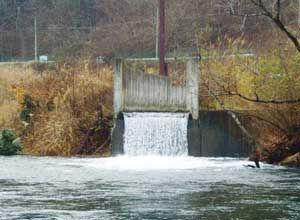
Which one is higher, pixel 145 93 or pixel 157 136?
pixel 145 93

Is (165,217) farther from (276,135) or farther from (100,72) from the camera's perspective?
(100,72)

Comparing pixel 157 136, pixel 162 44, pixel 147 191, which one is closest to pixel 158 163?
pixel 157 136

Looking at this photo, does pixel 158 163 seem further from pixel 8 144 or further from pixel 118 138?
pixel 8 144

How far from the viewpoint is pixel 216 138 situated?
87.0 ft

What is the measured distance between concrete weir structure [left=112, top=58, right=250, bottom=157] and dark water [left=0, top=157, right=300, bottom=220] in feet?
8.25

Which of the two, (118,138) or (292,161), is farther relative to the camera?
(118,138)

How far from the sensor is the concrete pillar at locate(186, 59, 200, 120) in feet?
89.6

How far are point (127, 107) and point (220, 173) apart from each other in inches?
345

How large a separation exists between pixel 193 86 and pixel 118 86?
2697 mm

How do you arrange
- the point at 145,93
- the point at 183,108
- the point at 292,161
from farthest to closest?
the point at 145,93 → the point at 183,108 → the point at 292,161

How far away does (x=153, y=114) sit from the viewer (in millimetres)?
27297

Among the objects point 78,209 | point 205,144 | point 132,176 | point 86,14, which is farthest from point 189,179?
point 86,14

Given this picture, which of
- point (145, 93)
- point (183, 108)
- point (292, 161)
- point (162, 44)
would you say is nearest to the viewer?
point (292, 161)

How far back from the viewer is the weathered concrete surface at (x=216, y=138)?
86.1 feet
